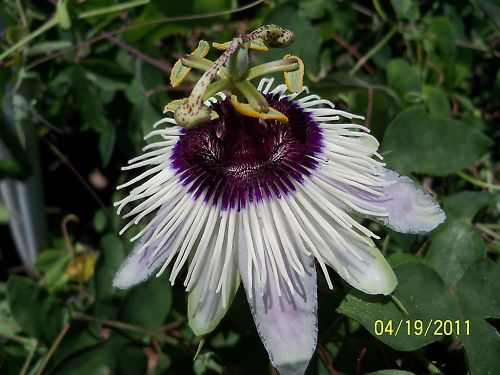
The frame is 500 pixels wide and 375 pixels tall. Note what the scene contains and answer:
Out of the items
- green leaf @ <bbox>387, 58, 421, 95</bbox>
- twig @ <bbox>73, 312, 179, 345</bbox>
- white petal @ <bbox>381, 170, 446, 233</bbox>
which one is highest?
white petal @ <bbox>381, 170, 446, 233</bbox>

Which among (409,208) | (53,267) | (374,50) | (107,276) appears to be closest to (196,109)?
(409,208)

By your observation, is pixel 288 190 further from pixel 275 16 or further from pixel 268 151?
pixel 275 16

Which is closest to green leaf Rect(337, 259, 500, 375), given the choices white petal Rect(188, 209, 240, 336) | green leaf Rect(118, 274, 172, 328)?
white petal Rect(188, 209, 240, 336)

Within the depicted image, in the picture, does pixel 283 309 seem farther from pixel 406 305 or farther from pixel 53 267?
pixel 53 267

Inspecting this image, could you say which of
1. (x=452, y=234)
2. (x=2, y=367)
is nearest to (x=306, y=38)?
(x=452, y=234)

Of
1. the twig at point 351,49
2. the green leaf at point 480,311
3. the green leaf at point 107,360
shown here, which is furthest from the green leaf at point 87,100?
the green leaf at point 480,311

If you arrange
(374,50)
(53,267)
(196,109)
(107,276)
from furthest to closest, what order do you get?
(53,267)
(374,50)
(107,276)
(196,109)

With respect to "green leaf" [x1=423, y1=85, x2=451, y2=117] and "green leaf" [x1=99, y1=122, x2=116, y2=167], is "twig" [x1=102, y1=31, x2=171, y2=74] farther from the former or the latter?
"green leaf" [x1=423, y1=85, x2=451, y2=117]
